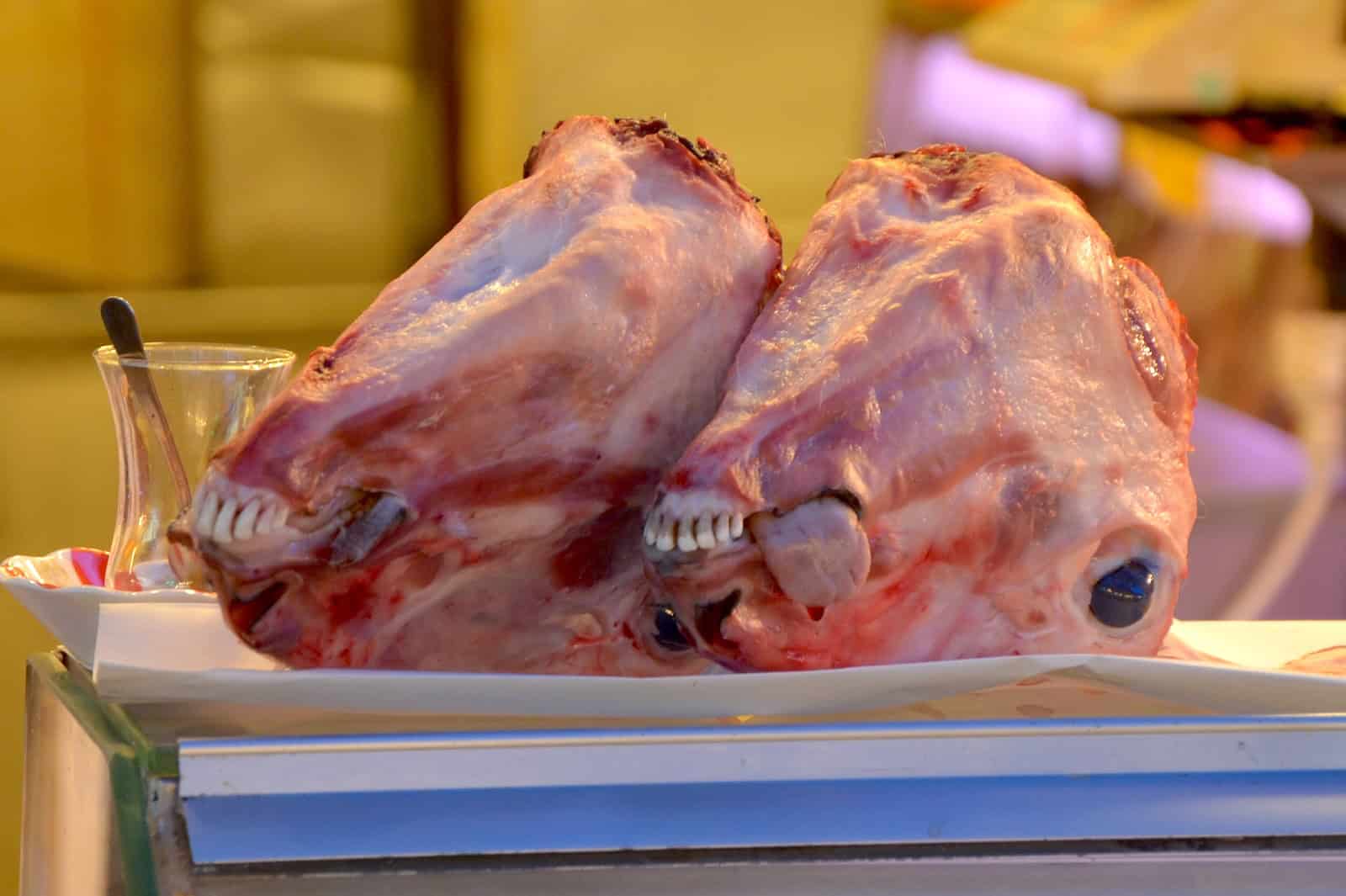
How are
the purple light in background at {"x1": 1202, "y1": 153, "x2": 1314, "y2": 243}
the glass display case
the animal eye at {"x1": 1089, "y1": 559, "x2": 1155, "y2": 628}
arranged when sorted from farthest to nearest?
1. the purple light in background at {"x1": 1202, "y1": 153, "x2": 1314, "y2": 243}
2. the animal eye at {"x1": 1089, "y1": 559, "x2": 1155, "y2": 628}
3. the glass display case

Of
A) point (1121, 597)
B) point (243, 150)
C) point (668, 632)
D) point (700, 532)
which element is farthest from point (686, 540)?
point (243, 150)

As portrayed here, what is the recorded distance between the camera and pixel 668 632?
2.64 feet

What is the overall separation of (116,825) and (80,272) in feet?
7.24

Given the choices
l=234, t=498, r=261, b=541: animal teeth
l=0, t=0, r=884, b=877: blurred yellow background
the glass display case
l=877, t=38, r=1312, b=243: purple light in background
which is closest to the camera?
the glass display case

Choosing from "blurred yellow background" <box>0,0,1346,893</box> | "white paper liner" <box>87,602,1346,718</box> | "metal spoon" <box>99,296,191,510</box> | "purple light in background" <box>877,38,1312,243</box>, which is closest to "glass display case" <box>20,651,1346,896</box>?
"white paper liner" <box>87,602,1346,718</box>

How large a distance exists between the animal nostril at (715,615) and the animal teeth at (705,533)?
35 millimetres

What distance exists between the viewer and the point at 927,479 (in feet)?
2.53

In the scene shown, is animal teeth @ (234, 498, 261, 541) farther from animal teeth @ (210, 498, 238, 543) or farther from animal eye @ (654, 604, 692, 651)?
animal eye @ (654, 604, 692, 651)

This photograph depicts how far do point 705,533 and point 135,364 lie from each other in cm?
34

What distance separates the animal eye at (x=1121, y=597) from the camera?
822mm

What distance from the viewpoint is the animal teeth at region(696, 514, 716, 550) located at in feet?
2.33

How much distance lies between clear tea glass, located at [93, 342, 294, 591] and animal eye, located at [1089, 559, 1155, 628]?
0.45 metres

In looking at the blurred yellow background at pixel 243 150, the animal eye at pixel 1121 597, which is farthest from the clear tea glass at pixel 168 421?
the blurred yellow background at pixel 243 150

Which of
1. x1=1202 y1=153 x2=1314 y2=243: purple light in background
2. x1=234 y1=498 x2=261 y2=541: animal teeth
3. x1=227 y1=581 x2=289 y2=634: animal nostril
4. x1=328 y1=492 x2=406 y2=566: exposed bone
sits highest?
x1=234 y1=498 x2=261 y2=541: animal teeth
